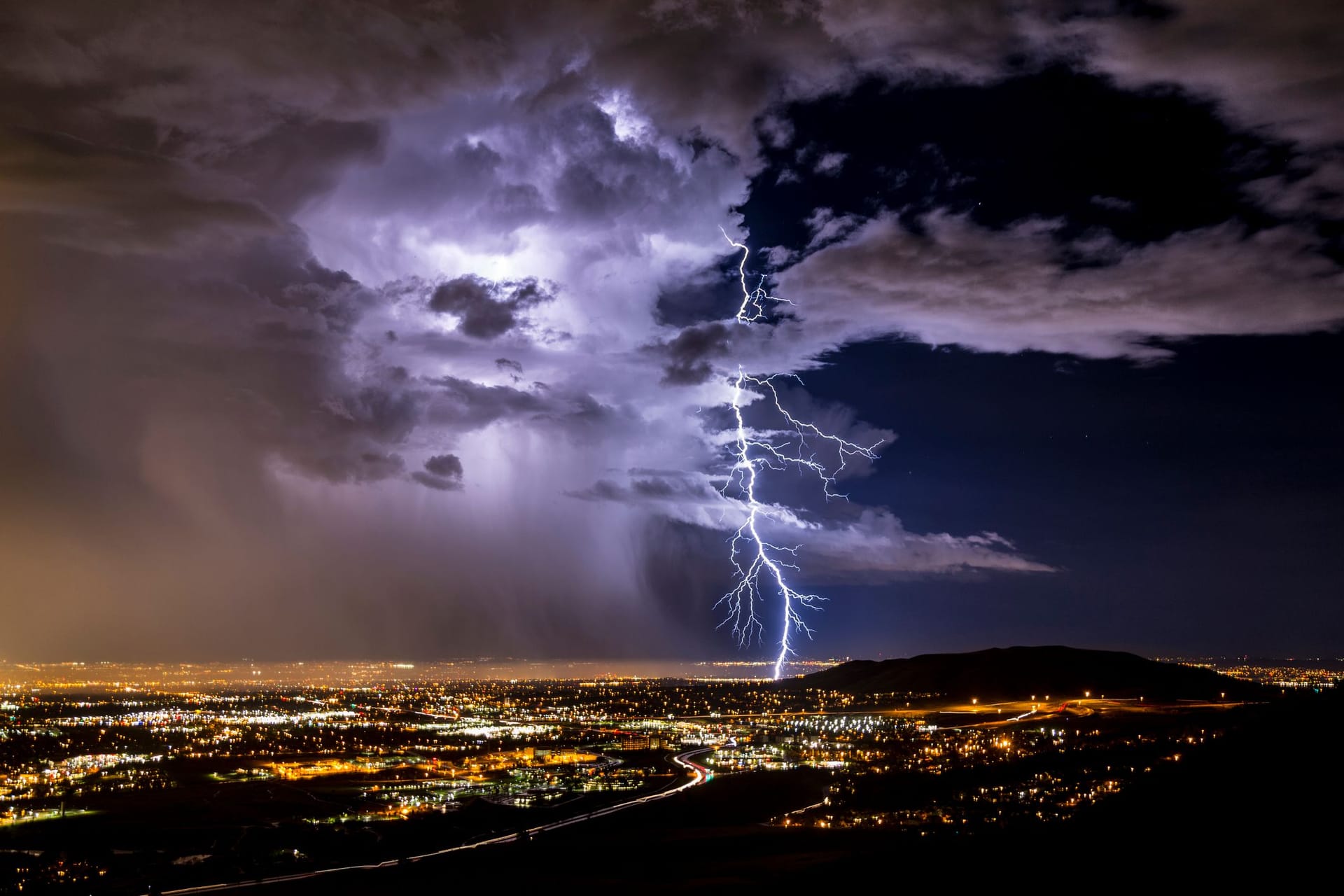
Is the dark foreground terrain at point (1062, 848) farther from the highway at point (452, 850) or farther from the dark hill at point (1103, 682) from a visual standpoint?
the dark hill at point (1103, 682)

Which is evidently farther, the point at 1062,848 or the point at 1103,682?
the point at 1103,682

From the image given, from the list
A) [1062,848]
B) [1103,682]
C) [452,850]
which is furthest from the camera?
[1103,682]

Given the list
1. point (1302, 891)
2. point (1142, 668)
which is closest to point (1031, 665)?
point (1142, 668)

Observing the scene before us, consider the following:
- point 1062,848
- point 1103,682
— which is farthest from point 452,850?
Result: point 1103,682

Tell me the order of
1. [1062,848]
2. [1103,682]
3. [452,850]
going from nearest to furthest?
[1062,848]
[452,850]
[1103,682]

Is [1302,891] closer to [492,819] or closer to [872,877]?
[872,877]

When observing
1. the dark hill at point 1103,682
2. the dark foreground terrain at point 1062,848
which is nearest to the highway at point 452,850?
the dark foreground terrain at point 1062,848

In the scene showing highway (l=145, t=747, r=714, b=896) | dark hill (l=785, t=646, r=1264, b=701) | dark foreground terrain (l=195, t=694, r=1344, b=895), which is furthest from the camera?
dark hill (l=785, t=646, r=1264, b=701)

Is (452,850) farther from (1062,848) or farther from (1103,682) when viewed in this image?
(1103,682)

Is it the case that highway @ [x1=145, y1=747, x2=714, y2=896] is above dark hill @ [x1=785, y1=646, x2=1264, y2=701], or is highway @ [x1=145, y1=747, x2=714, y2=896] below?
below

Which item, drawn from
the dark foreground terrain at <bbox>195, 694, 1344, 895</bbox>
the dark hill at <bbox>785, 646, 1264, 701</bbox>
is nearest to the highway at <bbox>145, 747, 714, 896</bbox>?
the dark foreground terrain at <bbox>195, 694, 1344, 895</bbox>

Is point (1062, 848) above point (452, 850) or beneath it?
above

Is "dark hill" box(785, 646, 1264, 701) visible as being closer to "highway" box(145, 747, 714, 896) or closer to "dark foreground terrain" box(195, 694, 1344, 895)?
"highway" box(145, 747, 714, 896)
